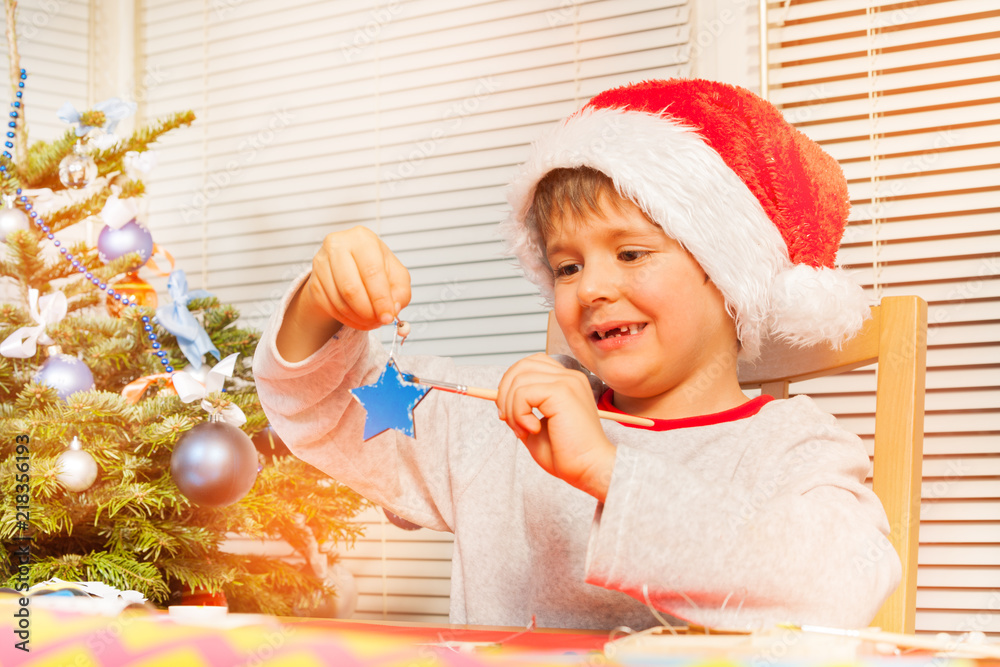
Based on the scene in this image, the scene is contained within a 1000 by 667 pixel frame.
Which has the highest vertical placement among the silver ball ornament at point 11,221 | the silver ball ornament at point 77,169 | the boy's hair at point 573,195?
the silver ball ornament at point 77,169

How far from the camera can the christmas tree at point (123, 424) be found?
111 cm

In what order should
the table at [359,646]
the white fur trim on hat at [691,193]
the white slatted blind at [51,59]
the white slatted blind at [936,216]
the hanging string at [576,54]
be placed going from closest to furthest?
1. the table at [359,646]
2. the white fur trim on hat at [691,193]
3. the white slatted blind at [936,216]
4. the hanging string at [576,54]
5. the white slatted blind at [51,59]

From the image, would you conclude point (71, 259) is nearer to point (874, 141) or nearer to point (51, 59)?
point (51, 59)

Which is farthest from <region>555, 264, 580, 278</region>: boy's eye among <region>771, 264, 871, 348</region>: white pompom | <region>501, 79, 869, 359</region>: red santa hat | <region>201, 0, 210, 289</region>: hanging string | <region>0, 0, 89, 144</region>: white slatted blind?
<region>0, 0, 89, 144</region>: white slatted blind

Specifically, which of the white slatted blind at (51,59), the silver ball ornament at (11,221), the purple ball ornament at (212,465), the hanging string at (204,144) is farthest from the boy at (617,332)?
the white slatted blind at (51,59)

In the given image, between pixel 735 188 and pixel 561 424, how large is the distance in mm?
388

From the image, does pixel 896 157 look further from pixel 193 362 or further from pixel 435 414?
pixel 193 362

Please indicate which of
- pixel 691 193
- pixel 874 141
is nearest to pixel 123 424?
pixel 691 193

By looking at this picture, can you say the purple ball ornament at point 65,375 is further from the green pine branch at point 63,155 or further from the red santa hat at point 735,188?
the red santa hat at point 735,188

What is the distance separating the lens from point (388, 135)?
1.74m

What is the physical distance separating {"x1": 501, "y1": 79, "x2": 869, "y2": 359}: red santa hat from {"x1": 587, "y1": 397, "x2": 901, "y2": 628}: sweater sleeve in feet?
1.02

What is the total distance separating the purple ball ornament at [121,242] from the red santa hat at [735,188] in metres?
0.75

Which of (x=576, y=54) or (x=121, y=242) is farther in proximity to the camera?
(x=576, y=54)

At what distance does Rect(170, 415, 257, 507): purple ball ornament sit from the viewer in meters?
1.06
